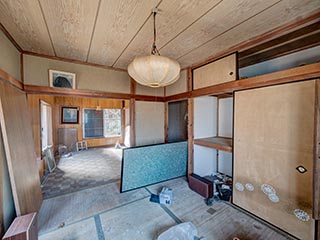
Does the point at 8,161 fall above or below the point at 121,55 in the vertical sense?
below

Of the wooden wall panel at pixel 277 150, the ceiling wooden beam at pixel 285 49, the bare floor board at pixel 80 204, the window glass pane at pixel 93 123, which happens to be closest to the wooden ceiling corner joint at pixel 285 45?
the ceiling wooden beam at pixel 285 49

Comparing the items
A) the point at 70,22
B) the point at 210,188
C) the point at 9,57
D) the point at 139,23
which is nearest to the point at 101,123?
the point at 9,57

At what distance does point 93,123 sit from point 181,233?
240 inches

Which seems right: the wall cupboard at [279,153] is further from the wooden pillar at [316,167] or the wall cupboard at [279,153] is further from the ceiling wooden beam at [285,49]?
the ceiling wooden beam at [285,49]

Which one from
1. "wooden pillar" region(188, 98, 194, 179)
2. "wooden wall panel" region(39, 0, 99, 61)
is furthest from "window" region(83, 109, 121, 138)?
"wooden pillar" region(188, 98, 194, 179)

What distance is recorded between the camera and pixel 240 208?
217cm

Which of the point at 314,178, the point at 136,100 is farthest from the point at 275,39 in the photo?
the point at 136,100

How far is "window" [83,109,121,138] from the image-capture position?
642cm

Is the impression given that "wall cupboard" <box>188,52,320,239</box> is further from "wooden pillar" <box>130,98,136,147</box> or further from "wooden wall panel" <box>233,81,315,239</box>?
"wooden pillar" <box>130,98,136,147</box>

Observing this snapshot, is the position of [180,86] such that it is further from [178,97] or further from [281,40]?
[281,40]

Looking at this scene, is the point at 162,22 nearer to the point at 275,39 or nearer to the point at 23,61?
the point at 275,39

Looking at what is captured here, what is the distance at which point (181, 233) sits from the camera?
1591mm

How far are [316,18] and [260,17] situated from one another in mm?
532

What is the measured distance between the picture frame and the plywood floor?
1986 millimetres
